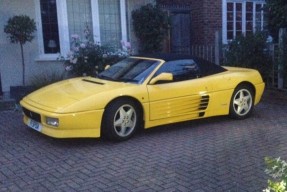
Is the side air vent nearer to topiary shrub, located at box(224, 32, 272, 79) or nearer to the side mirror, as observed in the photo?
the side mirror

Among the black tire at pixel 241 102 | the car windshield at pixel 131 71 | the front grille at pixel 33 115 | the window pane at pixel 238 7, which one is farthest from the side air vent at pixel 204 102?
the window pane at pixel 238 7

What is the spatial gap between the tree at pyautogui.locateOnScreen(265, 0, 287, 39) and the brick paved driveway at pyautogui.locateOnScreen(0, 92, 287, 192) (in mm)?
3367

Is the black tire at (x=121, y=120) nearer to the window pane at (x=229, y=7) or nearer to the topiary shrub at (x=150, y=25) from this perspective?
the topiary shrub at (x=150, y=25)

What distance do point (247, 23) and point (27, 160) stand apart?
39.8ft

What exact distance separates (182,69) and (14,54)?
5.48 m

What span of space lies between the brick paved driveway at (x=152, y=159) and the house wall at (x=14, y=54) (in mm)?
3427

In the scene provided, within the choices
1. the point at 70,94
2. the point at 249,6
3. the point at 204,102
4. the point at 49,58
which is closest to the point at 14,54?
the point at 49,58

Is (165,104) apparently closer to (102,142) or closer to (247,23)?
(102,142)

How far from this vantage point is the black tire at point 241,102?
708 centimetres

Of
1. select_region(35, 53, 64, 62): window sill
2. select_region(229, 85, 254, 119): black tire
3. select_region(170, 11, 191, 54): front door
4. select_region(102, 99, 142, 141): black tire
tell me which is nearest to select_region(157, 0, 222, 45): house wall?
select_region(170, 11, 191, 54): front door

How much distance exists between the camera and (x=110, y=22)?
1135 centimetres

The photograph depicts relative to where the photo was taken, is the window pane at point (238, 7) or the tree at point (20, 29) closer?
the tree at point (20, 29)

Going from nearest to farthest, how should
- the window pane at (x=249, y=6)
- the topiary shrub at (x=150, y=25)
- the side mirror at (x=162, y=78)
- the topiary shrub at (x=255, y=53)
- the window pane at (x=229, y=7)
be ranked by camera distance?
the side mirror at (x=162, y=78) < the topiary shrub at (x=255, y=53) < the topiary shrub at (x=150, y=25) < the window pane at (x=229, y=7) < the window pane at (x=249, y=6)

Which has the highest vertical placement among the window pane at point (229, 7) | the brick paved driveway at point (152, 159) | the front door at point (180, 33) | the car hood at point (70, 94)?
the window pane at point (229, 7)
